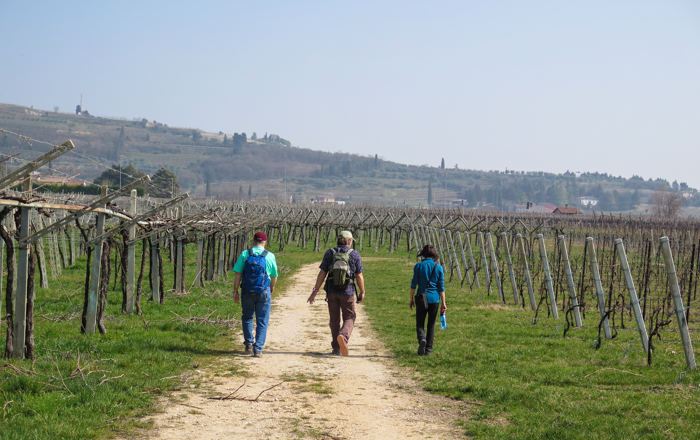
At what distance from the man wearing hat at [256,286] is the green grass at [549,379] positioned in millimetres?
1931

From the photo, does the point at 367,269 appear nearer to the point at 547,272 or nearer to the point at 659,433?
the point at 547,272

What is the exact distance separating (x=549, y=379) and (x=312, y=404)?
288 centimetres

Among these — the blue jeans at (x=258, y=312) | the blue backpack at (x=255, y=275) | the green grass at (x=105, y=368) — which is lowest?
the green grass at (x=105, y=368)

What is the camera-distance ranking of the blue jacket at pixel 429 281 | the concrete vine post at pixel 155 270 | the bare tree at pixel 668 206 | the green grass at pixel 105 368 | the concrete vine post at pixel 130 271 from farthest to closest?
1. the bare tree at pixel 668 206
2. the concrete vine post at pixel 155 270
3. the concrete vine post at pixel 130 271
4. the blue jacket at pixel 429 281
5. the green grass at pixel 105 368

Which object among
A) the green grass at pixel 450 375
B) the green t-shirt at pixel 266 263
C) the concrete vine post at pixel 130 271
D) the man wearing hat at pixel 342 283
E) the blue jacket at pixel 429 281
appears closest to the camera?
the green grass at pixel 450 375

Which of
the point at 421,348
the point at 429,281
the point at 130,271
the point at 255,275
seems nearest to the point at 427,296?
the point at 429,281

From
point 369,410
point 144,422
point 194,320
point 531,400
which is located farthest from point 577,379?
point 194,320

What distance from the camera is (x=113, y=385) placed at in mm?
6562

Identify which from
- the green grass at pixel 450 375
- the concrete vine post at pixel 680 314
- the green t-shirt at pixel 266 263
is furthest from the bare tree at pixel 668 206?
the green t-shirt at pixel 266 263

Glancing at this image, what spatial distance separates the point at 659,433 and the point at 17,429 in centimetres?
523

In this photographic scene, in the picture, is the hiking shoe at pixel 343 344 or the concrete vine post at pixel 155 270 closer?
the hiking shoe at pixel 343 344

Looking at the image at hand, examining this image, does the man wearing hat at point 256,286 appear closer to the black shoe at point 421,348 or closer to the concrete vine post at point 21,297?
the black shoe at point 421,348

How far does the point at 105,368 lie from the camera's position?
287 inches

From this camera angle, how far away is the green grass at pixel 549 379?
5652mm
